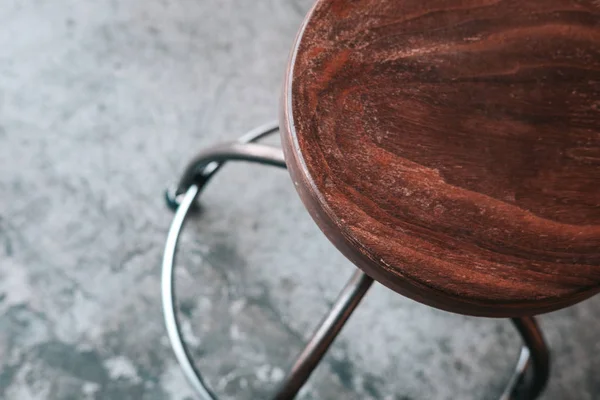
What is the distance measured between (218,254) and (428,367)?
0.40 meters

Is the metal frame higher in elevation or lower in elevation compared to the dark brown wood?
lower

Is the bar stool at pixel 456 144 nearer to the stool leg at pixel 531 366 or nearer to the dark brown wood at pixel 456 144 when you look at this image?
the dark brown wood at pixel 456 144

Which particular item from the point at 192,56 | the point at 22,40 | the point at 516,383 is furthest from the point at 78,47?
the point at 516,383

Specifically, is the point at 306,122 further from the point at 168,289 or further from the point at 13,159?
the point at 13,159

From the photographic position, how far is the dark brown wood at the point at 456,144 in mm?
443

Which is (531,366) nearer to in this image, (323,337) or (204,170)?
(323,337)

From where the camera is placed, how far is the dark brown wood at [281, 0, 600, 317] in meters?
0.44

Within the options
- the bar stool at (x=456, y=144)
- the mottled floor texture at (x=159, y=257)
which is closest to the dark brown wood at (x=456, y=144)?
the bar stool at (x=456, y=144)

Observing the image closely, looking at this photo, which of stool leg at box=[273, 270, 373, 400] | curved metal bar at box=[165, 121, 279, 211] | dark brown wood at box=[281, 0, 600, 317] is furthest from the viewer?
curved metal bar at box=[165, 121, 279, 211]

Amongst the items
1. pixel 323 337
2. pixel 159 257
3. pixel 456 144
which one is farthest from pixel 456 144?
pixel 159 257

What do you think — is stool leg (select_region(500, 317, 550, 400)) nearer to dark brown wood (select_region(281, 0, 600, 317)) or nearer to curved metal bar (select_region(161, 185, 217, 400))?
Result: dark brown wood (select_region(281, 0, 600, 317))

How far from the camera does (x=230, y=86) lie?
3.68 ft

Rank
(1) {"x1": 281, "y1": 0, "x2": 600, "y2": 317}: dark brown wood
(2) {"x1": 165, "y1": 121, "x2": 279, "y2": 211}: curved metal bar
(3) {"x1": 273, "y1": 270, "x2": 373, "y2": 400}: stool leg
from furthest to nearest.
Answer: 1. (2) {"x1": 165, "y1": 121, "x2": 279, "y2": 211}: curved metal bar
2. (3) {"x1": 273, "y1": 270, "x2": 373, "y2": 400}: stool leg
3. (1) {"x1": 281, "y1": 0, "x2": 600, "y2": 317}: dark brown wood

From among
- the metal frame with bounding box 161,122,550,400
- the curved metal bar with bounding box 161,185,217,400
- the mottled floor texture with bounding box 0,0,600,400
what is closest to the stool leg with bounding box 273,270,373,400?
the metal frame with bounding box 161,122,550,400
